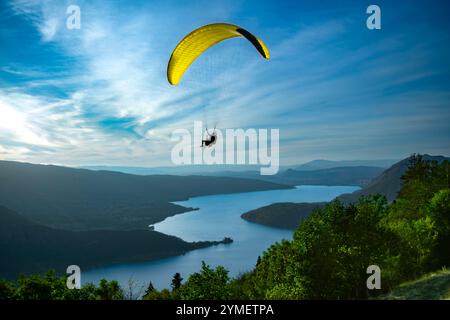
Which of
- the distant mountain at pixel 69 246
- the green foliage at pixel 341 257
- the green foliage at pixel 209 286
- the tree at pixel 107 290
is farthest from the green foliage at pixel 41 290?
the distant mountain at pixel 69 246

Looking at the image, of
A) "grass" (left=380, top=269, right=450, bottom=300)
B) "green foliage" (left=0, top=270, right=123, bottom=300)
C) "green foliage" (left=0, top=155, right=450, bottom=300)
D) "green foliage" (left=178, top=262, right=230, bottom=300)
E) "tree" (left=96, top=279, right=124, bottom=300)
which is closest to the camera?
"grass" (left=380, top=269, right=450, bottom=300)

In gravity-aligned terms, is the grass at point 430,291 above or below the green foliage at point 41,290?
above

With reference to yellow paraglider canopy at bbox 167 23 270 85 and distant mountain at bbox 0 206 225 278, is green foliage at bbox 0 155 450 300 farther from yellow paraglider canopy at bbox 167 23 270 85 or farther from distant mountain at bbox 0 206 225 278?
distant mountain at bbox 0 206 225 278

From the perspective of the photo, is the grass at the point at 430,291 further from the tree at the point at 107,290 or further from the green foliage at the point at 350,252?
the tree at the point at 107,290

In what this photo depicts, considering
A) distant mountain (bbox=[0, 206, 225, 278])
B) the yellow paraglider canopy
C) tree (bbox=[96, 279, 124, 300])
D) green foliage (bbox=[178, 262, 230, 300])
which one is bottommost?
distant mountain (bbox=[0, 206, 225, 278])

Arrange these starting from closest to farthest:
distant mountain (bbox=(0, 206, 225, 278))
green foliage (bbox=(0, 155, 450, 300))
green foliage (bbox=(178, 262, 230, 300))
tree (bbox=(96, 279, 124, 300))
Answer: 1. green foliage (bbox=(178, 262, 230, 300))
2. green foliage (bbox=(0, 155, 450, 300))
3. tree (bbox=(96, 279, 124, 300))
4. distant mountain (bbox=(0, 206, 225, 278))

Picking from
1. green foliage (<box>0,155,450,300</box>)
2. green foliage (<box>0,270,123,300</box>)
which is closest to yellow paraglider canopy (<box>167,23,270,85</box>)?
green foliage (<box>0,155,450,300</box>)
